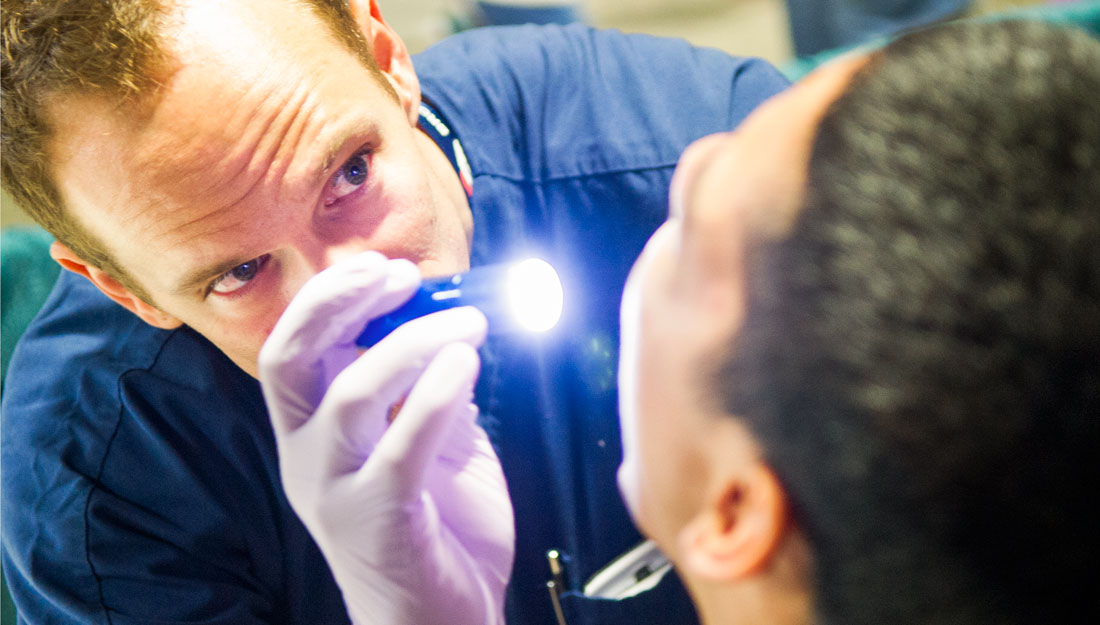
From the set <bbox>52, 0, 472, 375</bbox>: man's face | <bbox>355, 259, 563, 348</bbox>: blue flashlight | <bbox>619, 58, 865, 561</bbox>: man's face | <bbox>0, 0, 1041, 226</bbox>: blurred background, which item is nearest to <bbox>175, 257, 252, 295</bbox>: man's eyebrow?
<bbox>52, 0, 472, 375</bbox>: man's face

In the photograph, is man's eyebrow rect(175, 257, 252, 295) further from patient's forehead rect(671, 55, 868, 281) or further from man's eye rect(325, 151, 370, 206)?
patient's forehead rect(671, 55, 868, 281)

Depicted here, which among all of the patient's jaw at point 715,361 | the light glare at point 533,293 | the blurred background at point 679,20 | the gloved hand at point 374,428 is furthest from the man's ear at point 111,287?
the blurred background at point 679,20

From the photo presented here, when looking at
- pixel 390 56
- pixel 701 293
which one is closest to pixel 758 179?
pixel 701 293

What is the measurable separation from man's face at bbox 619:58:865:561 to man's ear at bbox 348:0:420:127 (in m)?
0.32

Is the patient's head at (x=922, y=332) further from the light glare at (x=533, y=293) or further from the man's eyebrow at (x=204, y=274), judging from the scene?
the man's eyebrow at (x=204, y=274)

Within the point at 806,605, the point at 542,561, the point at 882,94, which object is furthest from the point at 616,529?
the point at 882,94

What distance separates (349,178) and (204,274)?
0.40 feet

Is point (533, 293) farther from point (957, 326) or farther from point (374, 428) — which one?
point (957, 326)

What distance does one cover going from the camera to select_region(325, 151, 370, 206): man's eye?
0.57m

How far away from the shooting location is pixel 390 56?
0.70 m

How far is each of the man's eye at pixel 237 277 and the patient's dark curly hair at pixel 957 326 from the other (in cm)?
39

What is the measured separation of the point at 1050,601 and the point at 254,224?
0.49m

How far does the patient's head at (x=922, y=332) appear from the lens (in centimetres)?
29

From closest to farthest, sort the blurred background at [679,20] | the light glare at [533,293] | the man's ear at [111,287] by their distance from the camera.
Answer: the light glare at [533,293] → the man's ear at [111,287] → the blurred background at [679,20]
